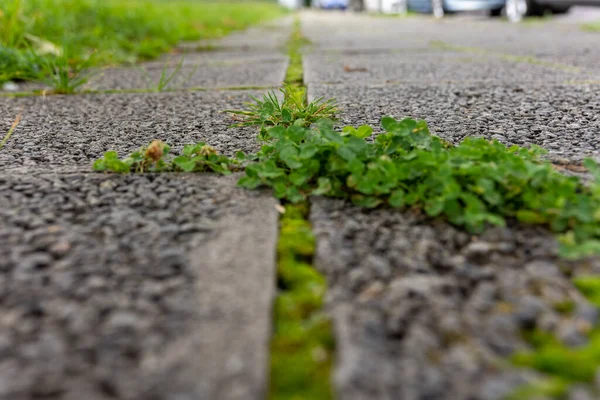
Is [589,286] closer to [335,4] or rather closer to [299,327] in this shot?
[299,327]

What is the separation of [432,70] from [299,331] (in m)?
1.91

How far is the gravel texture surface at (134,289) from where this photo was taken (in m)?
0.55

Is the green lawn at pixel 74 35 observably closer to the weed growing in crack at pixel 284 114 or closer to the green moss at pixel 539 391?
the weed growing in crack at pixel 284 114

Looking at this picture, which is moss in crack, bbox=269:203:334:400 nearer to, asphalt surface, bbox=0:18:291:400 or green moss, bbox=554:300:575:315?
asphalt surface, bbox=0:18:291:400

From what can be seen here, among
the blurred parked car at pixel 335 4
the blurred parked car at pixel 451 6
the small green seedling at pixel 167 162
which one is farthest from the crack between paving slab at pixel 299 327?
the blurred parked car at pixel 335 4

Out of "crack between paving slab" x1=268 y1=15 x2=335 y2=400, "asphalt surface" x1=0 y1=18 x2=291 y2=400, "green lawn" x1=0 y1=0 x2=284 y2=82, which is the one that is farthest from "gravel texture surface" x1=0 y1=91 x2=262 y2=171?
"crack between paving slab" x1=268 y1=15 x2=335 y2=400

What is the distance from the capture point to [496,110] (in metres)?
1.51

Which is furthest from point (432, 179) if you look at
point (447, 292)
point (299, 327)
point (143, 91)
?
point (143, 91)

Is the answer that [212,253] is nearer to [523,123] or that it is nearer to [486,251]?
[486,251]

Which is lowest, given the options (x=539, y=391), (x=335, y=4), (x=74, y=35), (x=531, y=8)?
(x=539, y=391)

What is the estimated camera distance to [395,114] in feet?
4.88

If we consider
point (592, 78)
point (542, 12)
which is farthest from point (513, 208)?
point (542, 12)

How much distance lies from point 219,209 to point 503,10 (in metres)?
10.1

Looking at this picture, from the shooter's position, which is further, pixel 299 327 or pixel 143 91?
pixel 143 91
